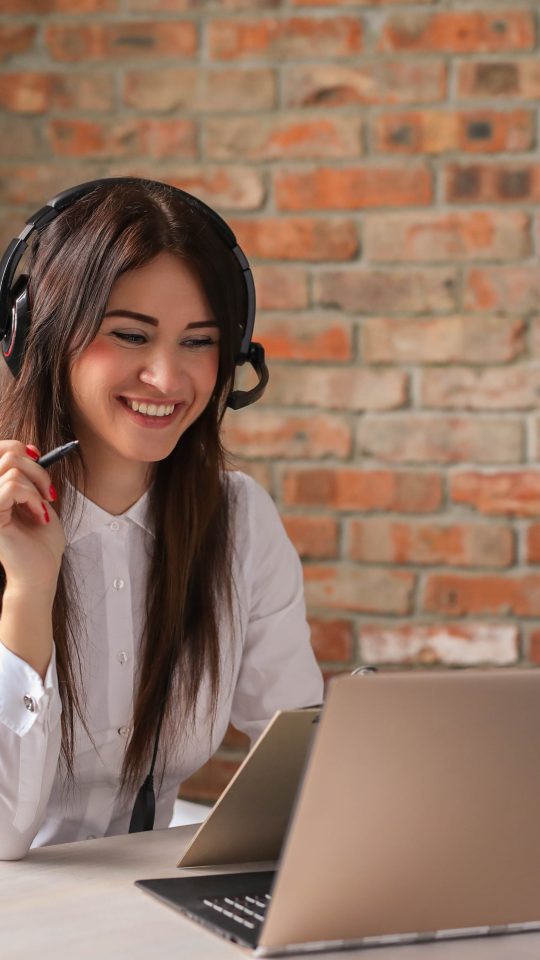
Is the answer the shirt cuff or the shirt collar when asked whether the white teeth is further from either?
the shirt cuff

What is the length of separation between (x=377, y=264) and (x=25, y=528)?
1058 millimetres

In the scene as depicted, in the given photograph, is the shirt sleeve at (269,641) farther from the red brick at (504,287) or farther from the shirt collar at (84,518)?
the red brick at (504,287)

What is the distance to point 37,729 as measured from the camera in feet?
4.01

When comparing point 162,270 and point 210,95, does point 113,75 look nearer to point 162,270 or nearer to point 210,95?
point 210,95

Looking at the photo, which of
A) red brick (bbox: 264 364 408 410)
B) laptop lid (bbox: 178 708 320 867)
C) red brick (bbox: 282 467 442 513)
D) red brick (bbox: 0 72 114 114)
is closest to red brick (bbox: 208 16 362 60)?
red brick (bbox: 0 72 114 114)

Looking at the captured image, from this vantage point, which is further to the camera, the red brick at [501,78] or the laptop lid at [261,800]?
the red brick at [501,78]

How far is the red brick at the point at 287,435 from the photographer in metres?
2.19

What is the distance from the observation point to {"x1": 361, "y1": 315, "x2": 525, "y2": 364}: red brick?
212 centimetres

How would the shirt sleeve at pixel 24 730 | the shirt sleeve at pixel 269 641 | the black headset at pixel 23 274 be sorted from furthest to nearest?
the shirt sleeve at pixel 269 641 → the black headset at pixel 23 274 → the shirt sleeve at pixel 24 730

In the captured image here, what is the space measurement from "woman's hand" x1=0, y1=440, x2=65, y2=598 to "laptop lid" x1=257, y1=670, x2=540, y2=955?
0.54 metres

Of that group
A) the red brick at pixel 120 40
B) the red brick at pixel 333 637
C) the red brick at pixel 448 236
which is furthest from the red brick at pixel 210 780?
the red brick at pixel 120 40

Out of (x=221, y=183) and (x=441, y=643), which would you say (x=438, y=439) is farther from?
(x=221, y=183)

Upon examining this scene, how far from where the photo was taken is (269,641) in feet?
5.33

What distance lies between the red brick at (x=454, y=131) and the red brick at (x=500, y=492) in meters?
0.57
